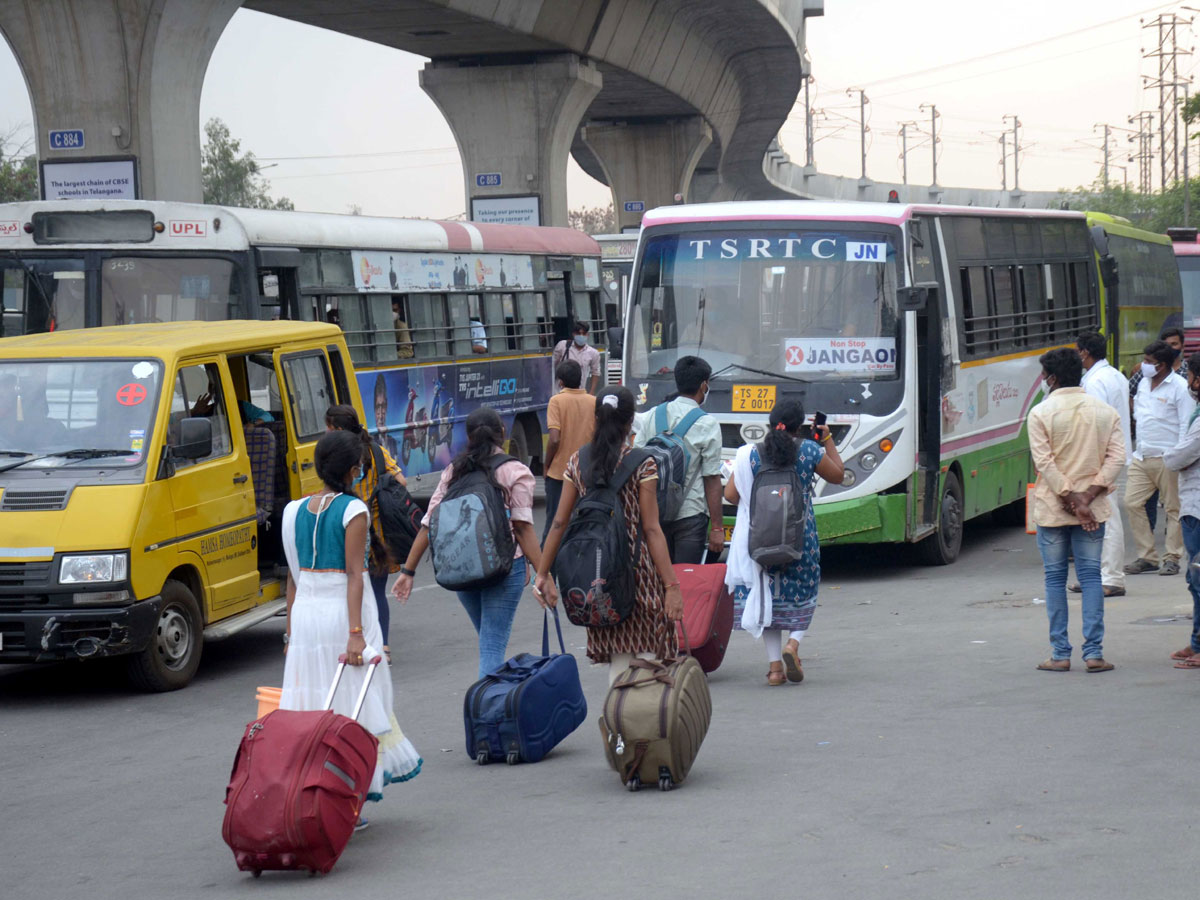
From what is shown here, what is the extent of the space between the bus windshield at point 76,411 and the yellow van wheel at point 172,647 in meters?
0.86

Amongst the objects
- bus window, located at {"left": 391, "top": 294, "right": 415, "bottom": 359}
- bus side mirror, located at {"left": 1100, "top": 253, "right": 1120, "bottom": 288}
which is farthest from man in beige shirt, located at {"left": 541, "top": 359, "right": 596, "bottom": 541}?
bus side mirror, located at {"left": 1100, "top": 253, "right": 1120, "bottom": 288}

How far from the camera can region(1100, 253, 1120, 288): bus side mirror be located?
1909 centimetres

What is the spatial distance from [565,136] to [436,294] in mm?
18073

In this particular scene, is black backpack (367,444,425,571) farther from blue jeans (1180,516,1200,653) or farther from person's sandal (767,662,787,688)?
blue jeans (1180,516,1200,653)

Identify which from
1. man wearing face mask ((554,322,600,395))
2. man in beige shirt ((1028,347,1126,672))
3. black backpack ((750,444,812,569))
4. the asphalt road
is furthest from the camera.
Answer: man wearing face mask ((554,322,600,395))

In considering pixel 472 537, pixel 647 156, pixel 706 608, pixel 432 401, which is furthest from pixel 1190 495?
pixel 647 156

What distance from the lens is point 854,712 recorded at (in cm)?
797

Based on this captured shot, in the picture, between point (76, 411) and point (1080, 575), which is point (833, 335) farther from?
point (76, 411)

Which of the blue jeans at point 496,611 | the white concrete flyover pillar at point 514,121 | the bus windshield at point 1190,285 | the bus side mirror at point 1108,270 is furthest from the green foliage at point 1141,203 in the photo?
the blue jeans at point 496,611

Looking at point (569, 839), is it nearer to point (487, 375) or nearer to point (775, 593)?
point (775, 593)

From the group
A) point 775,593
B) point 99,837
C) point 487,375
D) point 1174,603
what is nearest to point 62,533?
point 99,837

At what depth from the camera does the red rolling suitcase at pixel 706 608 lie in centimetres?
854

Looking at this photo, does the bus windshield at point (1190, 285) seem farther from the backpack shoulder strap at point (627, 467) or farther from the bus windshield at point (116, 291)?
the backpack shoulder strap at point (627, 467)

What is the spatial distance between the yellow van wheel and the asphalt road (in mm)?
166
